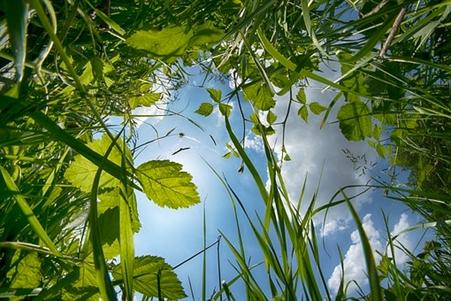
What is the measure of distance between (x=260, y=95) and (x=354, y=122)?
211 mm

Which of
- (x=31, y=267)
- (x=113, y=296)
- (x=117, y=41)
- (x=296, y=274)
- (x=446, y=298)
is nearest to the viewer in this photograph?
(x=113, y=296)

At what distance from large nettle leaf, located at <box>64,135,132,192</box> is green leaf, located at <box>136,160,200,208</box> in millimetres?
36

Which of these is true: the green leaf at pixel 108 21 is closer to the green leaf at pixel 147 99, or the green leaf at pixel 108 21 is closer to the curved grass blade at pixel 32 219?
the curved grass blade at pixel 32 219

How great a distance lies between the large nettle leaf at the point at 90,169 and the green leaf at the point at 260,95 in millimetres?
398

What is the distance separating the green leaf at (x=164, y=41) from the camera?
649mm

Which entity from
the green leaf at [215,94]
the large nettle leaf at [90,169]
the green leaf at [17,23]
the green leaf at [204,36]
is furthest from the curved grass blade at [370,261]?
the green leaf at [215,94]

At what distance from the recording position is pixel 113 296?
16.9 inches

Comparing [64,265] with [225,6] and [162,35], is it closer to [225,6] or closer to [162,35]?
[162,35]

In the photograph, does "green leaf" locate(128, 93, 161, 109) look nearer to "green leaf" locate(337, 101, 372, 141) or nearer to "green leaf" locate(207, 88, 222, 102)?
"green leaf" locate(207, 88, 222, 102)

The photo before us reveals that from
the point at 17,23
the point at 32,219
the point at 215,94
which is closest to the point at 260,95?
the point at 215,94

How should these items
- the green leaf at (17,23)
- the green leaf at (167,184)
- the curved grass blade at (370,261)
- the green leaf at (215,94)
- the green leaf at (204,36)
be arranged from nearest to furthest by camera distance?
the green leaf at (17,23), the curved grass blade at (370,261), the green leaf at (204,36), the green leaf at (167,184), the green leaf at (215,94)

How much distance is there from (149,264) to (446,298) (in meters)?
0.51

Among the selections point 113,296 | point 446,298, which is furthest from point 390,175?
point 113,296

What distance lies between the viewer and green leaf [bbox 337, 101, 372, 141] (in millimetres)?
1008
